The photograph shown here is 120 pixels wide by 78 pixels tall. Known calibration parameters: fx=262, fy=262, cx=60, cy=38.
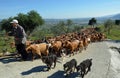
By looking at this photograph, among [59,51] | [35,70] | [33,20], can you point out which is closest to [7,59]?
[35,70]

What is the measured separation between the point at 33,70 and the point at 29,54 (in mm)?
2659

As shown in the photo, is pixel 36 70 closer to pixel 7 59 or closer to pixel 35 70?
pixel 35 70

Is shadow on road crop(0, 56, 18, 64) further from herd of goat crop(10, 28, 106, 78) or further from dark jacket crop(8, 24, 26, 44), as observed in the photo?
dark jacket crop(8, 24, 26, 44)

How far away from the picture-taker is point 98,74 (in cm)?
1464

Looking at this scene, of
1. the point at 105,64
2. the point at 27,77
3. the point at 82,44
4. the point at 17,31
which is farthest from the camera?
the point at 82,44

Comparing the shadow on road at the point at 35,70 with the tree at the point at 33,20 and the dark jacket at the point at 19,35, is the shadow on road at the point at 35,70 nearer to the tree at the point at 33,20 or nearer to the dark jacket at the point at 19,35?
the dark jacket at the point at 19,35

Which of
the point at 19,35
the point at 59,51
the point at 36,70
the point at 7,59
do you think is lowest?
the point at 36,70

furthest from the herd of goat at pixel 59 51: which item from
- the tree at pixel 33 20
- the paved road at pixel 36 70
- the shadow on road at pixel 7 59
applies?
the tree at pixel 33 20

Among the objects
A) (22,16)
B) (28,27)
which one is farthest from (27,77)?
(22,16)

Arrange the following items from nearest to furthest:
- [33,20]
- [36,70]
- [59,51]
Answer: [36,70] < [59,51] < [33,20]

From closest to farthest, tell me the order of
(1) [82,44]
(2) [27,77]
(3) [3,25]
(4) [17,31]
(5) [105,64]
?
(2) [27,77], (4) [17,31], (5) [105,64], (1) [82,44], (3) [3,25]

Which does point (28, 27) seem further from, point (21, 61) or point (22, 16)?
point (21, 61)

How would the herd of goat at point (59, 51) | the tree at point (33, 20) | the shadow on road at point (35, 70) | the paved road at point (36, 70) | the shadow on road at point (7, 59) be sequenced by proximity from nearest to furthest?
the herd of goat at point (59, 51), the paved road at point (36, 70), the shadow on road at point (35, 70), the shadow on road at point (7, 59), the tree at point (33, 20)

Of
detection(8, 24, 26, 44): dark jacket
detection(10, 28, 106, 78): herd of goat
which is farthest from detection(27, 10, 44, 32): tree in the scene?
detection(8, 24, 26, 44): dark jacket
